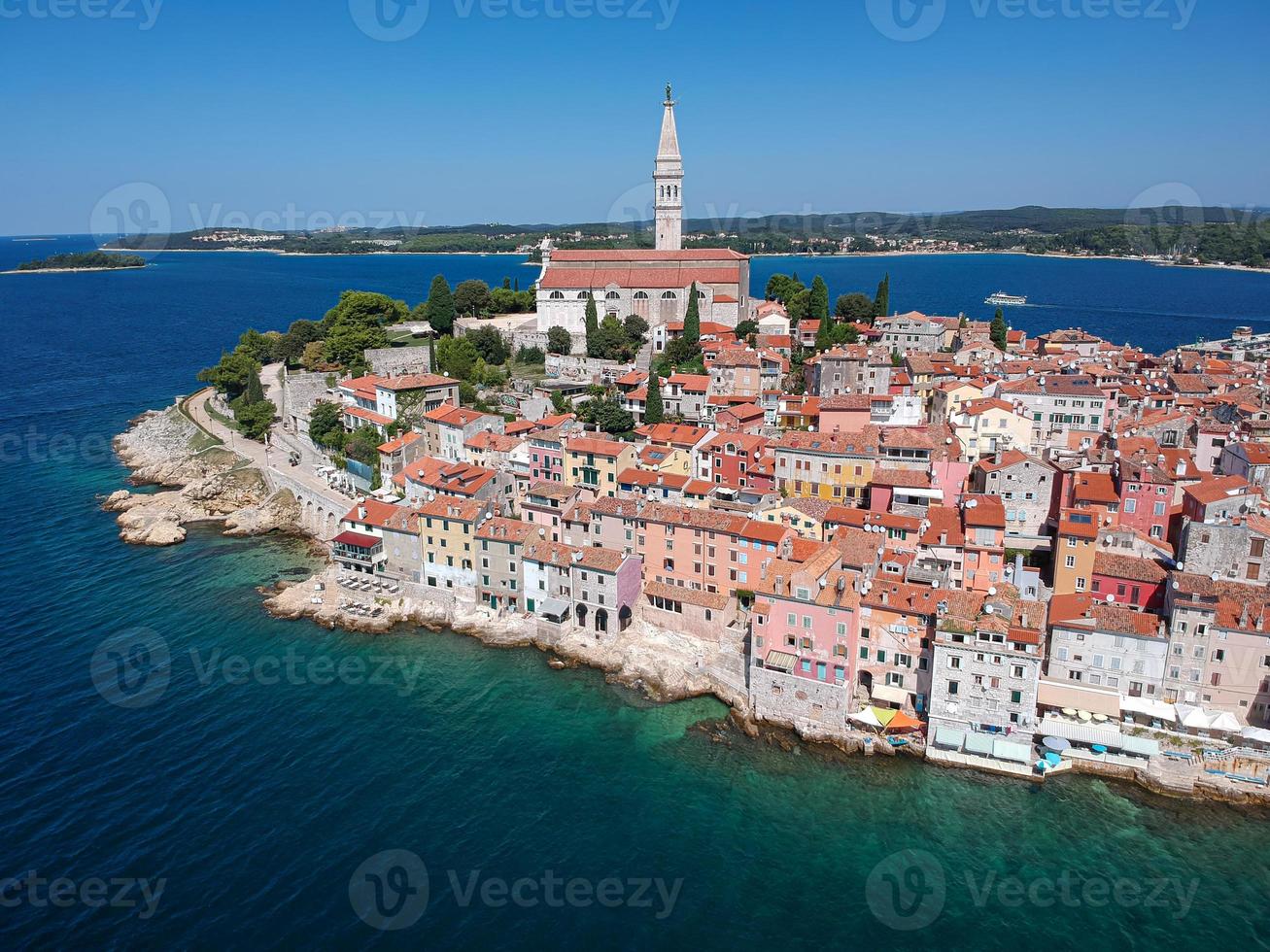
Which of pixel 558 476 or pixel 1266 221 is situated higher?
pixel 1266 221

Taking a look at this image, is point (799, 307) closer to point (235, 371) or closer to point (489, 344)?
point (489, 344)

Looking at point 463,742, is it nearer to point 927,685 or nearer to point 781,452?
point 927,685

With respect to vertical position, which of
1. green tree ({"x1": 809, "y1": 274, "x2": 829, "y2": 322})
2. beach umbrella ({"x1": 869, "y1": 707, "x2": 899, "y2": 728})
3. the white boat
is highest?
green tree ({"x1": 809, "y1": 274, "x2": 829, "y2": 322})

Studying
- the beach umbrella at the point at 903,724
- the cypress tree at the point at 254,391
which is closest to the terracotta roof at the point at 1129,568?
the beach umbrella at the point at 903,724

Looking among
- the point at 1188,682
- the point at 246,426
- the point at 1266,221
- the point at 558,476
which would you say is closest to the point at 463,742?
the point at 558,476

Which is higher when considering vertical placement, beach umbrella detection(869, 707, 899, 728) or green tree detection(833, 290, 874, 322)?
green tree detection(833, 290, 874, 322)

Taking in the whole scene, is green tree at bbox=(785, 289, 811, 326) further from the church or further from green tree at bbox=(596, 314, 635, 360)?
green tree at bbox=(596, 314, 635, 360)

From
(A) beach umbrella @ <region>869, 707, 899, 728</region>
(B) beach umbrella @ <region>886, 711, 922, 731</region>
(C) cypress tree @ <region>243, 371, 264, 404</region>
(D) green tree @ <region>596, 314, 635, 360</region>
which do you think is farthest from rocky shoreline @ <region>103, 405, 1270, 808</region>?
(D) green tree @ <region>596, 314, 635, 360</region>
